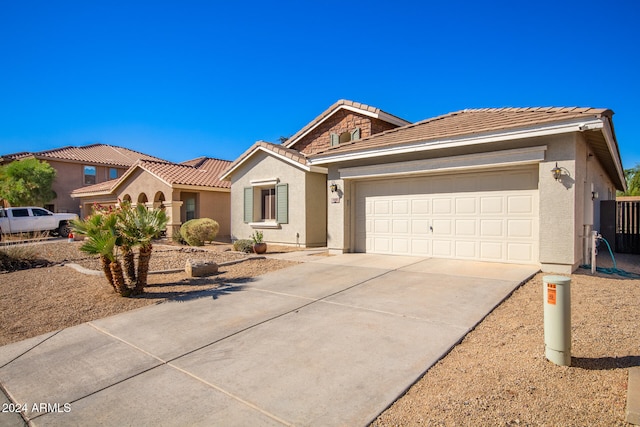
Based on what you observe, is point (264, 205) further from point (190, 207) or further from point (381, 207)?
point (381, 207)

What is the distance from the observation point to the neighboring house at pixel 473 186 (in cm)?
782

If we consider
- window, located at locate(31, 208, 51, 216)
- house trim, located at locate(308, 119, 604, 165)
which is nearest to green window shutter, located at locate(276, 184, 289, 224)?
house trim, located at locate(308, 119, 604, 165)

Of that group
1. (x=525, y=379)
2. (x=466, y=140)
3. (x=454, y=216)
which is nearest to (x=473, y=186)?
(x=454, y=216)

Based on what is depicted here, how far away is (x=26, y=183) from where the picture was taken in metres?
24.9

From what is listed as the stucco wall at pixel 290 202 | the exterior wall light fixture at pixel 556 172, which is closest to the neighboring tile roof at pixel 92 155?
the stucco wall at pixel 290 202

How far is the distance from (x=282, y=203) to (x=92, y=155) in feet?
80.5

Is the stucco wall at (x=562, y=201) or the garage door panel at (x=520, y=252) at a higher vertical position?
the stucco wall at (x=562, y=201)

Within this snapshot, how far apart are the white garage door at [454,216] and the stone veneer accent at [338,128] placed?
5904 mm

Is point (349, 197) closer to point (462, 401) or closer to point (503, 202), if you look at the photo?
point (503, 202)

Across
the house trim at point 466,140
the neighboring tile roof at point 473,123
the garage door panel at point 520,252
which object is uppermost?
the neighboring tile roof at point 473,123

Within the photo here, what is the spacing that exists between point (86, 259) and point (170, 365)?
9597mm

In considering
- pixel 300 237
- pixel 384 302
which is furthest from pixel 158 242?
pixel 384 302

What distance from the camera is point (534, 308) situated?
545cm

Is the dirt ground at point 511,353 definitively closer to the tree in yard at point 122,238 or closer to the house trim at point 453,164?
the tree in yard at point 122,238
